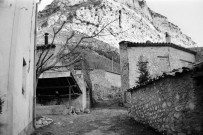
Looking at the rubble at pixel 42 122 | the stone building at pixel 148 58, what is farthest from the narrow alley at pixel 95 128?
the stone building at pixel 148 58

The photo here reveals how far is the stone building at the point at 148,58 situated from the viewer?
61.1 ft

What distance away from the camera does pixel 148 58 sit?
64.3 feet

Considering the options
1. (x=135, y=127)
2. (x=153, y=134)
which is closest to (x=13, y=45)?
(x=153, y=134)

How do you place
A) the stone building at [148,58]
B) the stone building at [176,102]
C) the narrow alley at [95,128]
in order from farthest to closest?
the stone building at [148,58] → the narrow alley at [95,128] → the stone building at [176,102]

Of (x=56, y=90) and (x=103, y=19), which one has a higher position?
(x=103, y=19)

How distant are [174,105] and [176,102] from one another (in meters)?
0.15

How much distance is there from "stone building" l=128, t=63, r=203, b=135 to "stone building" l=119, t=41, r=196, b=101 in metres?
9.41

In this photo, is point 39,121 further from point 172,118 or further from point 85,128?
point 172,118

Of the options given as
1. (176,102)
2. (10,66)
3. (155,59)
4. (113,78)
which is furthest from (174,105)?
(113,78)

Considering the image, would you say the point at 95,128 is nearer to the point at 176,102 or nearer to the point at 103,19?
the point at 176,102

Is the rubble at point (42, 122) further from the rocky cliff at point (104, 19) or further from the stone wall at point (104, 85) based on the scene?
the rocky cliff at point (104, 19)

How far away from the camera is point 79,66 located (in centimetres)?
2675

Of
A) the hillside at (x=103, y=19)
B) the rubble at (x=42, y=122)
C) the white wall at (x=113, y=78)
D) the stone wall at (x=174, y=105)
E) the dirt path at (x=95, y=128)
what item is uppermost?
the hillside at (x=103, y=19)

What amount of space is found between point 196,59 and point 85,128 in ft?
54.1
